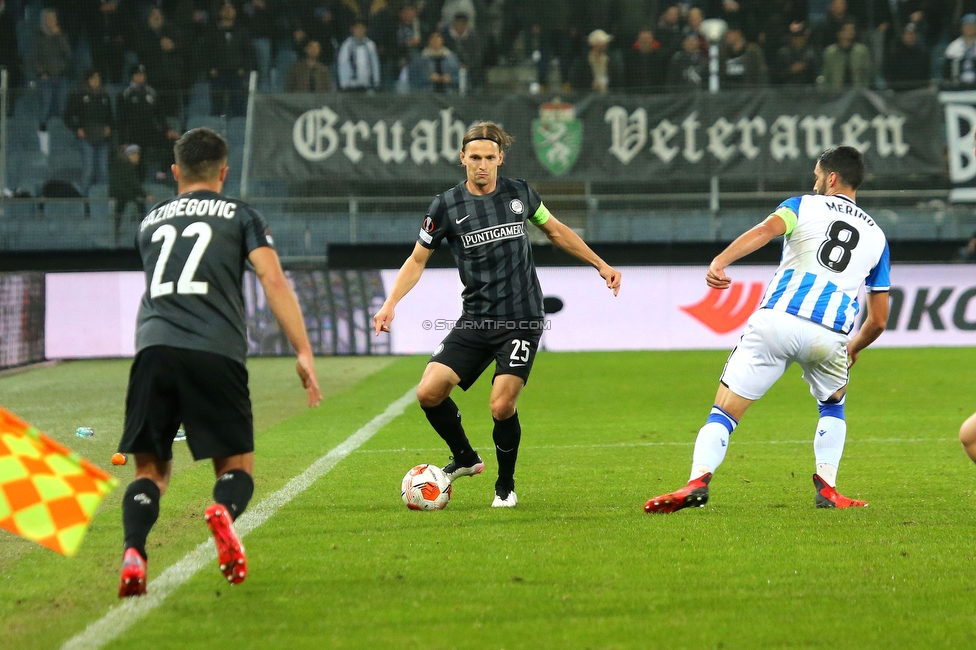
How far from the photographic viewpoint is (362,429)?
10195 millimetres

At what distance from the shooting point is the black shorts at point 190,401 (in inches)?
171

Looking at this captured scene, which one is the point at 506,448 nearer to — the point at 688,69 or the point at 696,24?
the point at 688,69

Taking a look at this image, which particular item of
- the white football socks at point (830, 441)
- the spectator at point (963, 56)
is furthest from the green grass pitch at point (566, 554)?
the spectator at point (963, 56)

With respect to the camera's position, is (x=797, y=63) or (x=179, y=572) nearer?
(x=179, y=572)

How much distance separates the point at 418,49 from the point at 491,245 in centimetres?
1656

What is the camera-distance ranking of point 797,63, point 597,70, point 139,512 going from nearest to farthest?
1. point 139,512
2. point 597,70
3. point 797,63

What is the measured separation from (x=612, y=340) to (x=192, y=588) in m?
15.2

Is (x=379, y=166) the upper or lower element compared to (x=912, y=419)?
upper

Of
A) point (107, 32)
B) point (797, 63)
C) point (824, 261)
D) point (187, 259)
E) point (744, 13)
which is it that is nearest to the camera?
point (187, 259)

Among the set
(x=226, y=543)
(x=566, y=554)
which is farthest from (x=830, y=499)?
(x=226, y=543)

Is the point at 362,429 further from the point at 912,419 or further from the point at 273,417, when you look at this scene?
the point at 912,419

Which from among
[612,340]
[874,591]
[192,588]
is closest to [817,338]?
[874,591]

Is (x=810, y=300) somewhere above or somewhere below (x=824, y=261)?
below

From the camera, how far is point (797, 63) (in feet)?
72.2
